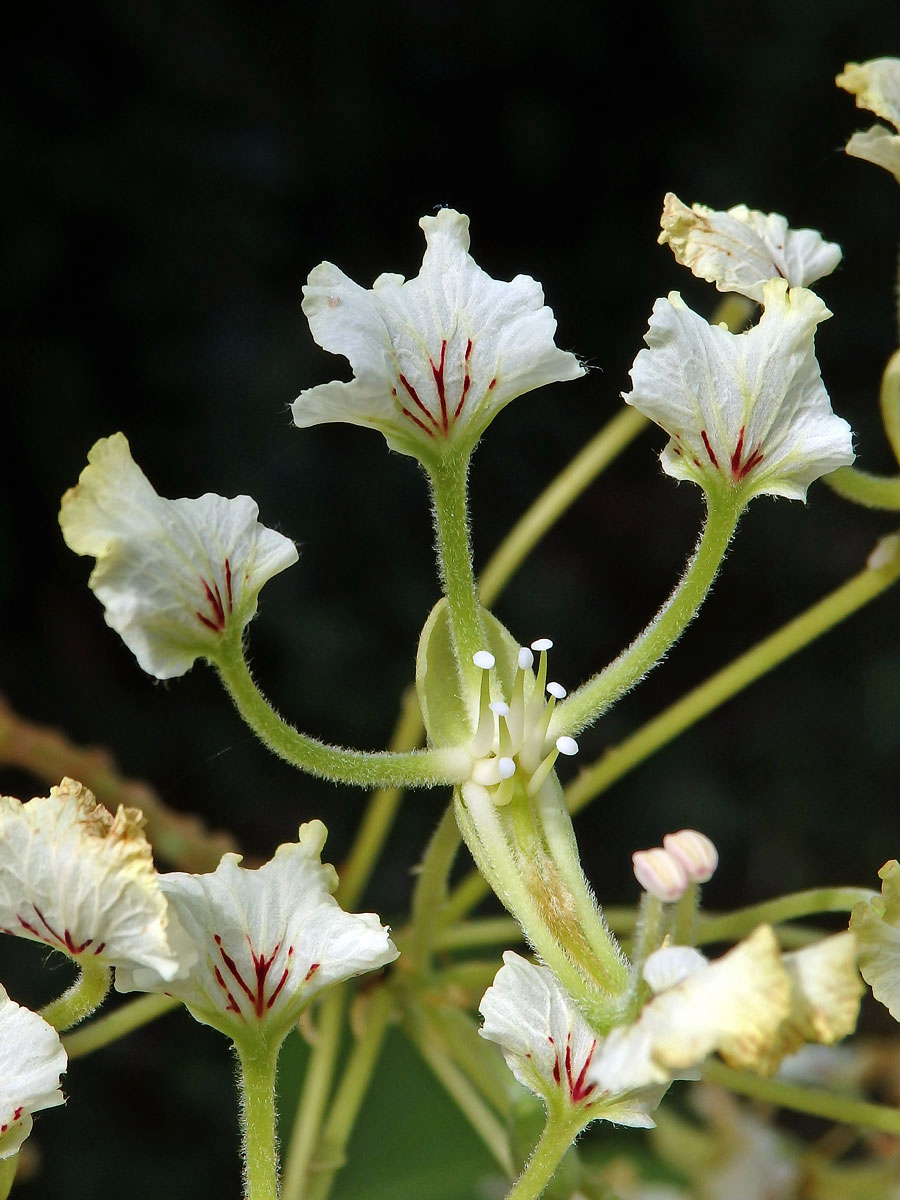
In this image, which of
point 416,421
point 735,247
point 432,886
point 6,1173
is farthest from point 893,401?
point 6,1173

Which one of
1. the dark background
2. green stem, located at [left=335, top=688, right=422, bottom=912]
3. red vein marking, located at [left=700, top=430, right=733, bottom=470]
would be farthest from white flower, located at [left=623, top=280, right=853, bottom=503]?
the dark background

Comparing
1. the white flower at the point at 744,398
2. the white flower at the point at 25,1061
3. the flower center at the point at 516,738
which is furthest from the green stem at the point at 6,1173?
the white flower at the point at 744,398

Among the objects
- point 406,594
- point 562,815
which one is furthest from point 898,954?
point 406,594

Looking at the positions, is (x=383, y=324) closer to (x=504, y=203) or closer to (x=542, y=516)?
(x=542, y=516)

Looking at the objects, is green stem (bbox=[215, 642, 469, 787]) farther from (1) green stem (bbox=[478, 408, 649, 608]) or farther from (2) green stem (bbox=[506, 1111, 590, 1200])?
(1) green stem (bbox=[478, 408, 649, 608])

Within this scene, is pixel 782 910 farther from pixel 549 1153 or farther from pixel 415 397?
pixel 415 397

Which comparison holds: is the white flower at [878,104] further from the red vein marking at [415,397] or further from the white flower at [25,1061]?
the white flower at [25,1061]
